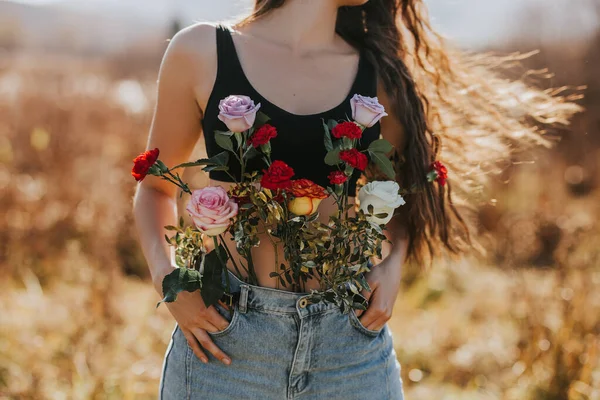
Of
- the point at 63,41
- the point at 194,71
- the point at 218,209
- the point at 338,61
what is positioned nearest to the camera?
the point at 218,209

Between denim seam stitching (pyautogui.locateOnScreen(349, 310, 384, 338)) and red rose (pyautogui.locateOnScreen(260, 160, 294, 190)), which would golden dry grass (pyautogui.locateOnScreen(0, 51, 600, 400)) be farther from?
red rose (pyautogui.locateOnScreen(260, 160, 294, 190))

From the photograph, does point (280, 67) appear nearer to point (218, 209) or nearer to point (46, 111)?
point (218, 209)

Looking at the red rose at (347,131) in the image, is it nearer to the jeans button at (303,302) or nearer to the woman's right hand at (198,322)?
the jeans button at (303,302)

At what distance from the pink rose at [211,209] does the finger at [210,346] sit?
0.33 meters

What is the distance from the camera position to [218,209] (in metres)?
1.62

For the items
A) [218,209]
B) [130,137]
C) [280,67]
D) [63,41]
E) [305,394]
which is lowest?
[63,41]

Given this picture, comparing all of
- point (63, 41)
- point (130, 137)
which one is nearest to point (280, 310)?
point (130, 137)

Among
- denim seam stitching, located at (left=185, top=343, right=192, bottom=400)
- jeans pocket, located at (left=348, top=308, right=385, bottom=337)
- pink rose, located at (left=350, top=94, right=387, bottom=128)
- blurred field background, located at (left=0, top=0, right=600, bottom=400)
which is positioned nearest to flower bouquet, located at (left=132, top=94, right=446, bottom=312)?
pink rose, located at (left=350, top=94, right=387, bottom=128)

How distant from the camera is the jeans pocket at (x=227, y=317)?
1.79 m

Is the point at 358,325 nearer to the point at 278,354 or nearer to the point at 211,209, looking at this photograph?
the point at 278,354

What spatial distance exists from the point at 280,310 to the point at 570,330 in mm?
2434

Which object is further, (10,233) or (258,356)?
(10,233)

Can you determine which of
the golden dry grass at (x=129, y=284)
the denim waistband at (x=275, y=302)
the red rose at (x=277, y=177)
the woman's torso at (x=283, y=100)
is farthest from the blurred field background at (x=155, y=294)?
the red rose at (x=277, y=177)

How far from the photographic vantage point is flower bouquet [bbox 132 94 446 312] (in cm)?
165
